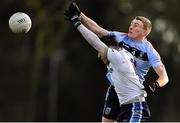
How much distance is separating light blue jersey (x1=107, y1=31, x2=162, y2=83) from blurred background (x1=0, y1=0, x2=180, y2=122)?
528 inches

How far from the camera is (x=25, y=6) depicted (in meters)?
23.4

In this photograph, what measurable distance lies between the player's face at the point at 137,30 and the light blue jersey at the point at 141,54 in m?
0.08

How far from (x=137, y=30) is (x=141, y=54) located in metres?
0.31

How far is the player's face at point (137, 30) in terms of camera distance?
9461 millimetres

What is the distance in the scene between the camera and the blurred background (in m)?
23.8

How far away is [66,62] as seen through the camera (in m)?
26.0

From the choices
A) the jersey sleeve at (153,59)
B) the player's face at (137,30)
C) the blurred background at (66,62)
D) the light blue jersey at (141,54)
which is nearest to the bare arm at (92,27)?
the light blue jersey at (141,54)

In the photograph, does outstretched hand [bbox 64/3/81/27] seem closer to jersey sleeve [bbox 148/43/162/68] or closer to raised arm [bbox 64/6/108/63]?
raised arm [bbox 64/6/108/63]

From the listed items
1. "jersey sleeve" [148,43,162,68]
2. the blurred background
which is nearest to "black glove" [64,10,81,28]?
"jersey sleeve" [148,43,162,68]

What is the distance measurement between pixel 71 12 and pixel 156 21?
15.5 m

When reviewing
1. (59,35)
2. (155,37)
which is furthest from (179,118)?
(59,35)

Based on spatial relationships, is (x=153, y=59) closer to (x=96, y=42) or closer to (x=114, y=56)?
(x=114, y=56)

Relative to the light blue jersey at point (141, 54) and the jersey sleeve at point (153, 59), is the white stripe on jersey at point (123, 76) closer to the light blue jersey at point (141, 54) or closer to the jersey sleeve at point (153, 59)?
the light blue jersey at point (141, 54)

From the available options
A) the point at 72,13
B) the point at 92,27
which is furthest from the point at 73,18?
the point at 92,27
